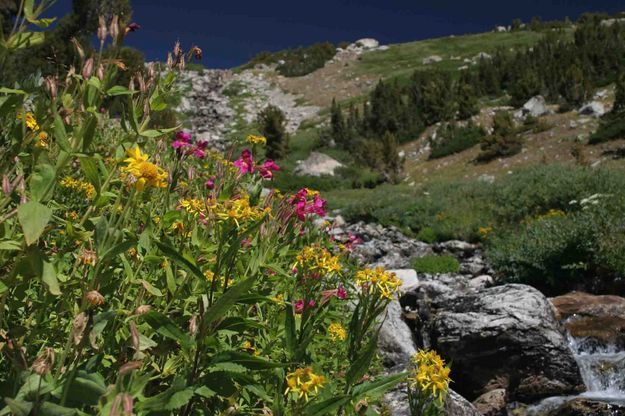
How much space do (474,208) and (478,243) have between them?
1363 millimetres

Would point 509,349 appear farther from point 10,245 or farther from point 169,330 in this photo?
point 10,245

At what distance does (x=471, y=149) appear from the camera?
1667cm

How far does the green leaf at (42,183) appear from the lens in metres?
1.05

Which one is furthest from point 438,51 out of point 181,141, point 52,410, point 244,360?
point 52,410

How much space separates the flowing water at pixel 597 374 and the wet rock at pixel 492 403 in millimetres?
286

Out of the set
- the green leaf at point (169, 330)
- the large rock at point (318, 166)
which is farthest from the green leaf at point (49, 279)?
the large rock at point (318, 166)

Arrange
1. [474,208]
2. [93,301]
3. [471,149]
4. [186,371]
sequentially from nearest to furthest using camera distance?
[93,301] < [186,371] < [474,208] < [471,149]

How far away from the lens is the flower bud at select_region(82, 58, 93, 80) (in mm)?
1220

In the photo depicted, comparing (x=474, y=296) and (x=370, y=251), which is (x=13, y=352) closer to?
(x=474, y=296)

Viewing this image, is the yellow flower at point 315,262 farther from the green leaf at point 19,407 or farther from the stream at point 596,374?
the stream at point 596,374

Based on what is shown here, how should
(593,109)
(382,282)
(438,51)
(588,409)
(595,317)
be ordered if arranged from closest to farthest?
(382,282) → (588,409) → (595,317) → (593,109) → (438,51)

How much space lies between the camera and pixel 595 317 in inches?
216

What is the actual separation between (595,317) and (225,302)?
18.3 ft

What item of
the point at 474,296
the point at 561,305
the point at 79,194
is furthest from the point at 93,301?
the point at 561,305
